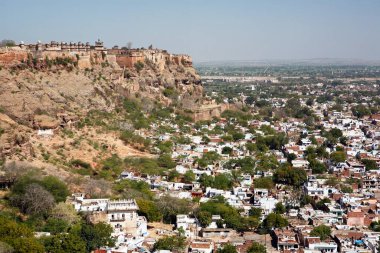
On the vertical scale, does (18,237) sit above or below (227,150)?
above

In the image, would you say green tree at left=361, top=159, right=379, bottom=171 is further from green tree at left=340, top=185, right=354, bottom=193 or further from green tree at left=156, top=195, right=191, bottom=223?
green tree at left=156, top=195, right=191, bottom=223

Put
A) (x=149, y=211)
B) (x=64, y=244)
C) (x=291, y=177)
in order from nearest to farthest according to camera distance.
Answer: (x=64, y=244) < (x=149, y=211) < (x=291, y=177)

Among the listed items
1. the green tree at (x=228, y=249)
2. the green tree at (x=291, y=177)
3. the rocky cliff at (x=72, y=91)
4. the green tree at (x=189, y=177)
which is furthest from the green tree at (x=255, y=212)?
the rocky cliff at (x=72, y=91)

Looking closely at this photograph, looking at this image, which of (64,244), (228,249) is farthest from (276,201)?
(64,244)

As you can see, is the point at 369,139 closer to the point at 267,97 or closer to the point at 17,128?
the point at 17,128

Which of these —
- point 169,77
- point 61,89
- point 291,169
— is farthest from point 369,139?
point 61,89

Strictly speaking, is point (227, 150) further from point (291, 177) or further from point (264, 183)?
point (264, 183)

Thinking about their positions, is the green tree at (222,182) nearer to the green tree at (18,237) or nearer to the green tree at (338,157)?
the green tree at (338,157)

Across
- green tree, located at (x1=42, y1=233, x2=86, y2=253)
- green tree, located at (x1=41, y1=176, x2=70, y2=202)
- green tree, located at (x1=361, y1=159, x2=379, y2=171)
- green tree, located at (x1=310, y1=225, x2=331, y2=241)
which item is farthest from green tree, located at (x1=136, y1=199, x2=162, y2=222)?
green tree, located at (x1=361, y1=159, x2=379, y2=171)
